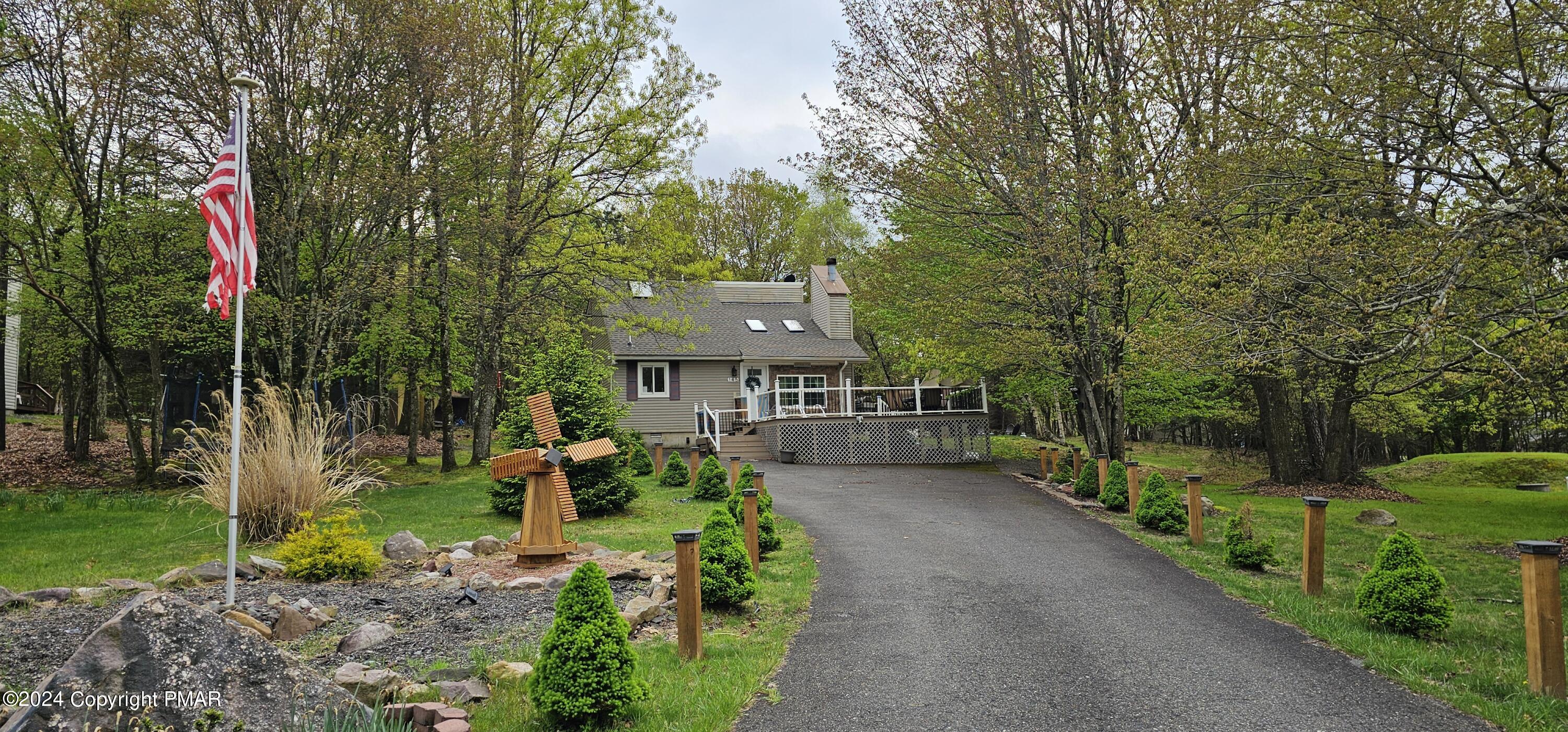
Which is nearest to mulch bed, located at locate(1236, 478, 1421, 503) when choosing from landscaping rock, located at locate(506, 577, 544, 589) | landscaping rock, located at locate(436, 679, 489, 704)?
landscaping rock, located at locate(506, 577, 544, 589)

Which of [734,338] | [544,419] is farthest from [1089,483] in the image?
[734,338]

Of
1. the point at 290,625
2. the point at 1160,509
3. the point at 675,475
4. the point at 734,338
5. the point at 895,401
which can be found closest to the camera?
the point at 290,625

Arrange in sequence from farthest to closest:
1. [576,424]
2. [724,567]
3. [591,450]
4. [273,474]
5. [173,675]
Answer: [576,424]
[273,474]
[591,450]
[724,567]
[173,675]

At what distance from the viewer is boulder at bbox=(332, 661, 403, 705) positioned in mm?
4512

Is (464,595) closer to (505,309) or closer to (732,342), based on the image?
(505,309)

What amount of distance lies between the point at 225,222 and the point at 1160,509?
11.1m

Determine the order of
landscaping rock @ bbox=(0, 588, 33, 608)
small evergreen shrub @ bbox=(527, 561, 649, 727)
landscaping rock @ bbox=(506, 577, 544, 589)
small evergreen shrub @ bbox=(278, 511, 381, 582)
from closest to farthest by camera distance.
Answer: small evergreen shrub @ bbox=(527, 561, 649, 727)
landscaping rock @ bbox=(0, 588, 33, 608)
landscaping rock @ bbox=(506, 577, 544, 589)
small evergreen shrub @ bbox=(278, 511, 381, 582)

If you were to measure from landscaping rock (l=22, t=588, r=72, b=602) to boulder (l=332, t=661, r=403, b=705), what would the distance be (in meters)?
3.77

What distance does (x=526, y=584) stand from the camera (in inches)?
304

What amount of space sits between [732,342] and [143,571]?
21398 millimetres

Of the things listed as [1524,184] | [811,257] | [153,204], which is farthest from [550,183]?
[811,257]

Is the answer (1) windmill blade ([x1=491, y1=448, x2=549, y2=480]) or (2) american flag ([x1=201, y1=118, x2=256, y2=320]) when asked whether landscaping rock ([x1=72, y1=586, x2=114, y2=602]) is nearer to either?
(2) american flag ([x1=201, y1=118, x2=256, y2=320])

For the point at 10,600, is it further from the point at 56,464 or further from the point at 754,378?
the point at 754,378

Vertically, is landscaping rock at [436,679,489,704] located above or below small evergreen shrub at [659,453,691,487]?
below
